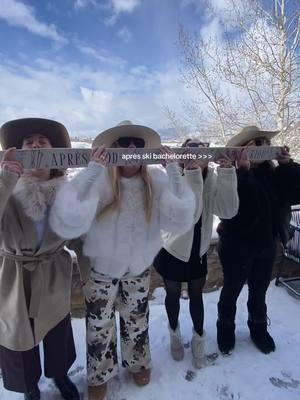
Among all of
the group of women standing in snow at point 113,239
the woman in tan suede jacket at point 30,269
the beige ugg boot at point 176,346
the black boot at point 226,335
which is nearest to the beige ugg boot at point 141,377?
the group of women standing in snow at point 113,239

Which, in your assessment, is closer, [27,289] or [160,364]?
[27,289]

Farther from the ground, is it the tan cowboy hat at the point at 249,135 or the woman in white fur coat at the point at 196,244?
the tan cowboy hat at the point at 249,135

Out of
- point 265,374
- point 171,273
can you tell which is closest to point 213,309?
point 265,374

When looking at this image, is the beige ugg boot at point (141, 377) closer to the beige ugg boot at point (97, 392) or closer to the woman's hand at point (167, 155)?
the beige ugg boot at point (97, 392)

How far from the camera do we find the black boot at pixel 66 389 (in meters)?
2.01

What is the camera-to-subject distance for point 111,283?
1.93 m

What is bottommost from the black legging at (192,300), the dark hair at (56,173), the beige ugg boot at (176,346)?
the beige ugg boot at (176,346)

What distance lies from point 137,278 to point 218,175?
2.85 feet

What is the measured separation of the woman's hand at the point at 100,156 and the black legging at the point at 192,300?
1096 millimetres

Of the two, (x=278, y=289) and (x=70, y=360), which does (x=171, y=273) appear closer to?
(x=70, y=360)

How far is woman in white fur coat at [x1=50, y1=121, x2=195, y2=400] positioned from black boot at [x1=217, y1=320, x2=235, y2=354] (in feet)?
2.78

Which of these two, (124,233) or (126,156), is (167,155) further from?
(124,233)

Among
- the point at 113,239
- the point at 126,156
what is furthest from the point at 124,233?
the point at 126,156

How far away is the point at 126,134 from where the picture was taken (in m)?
1.90
